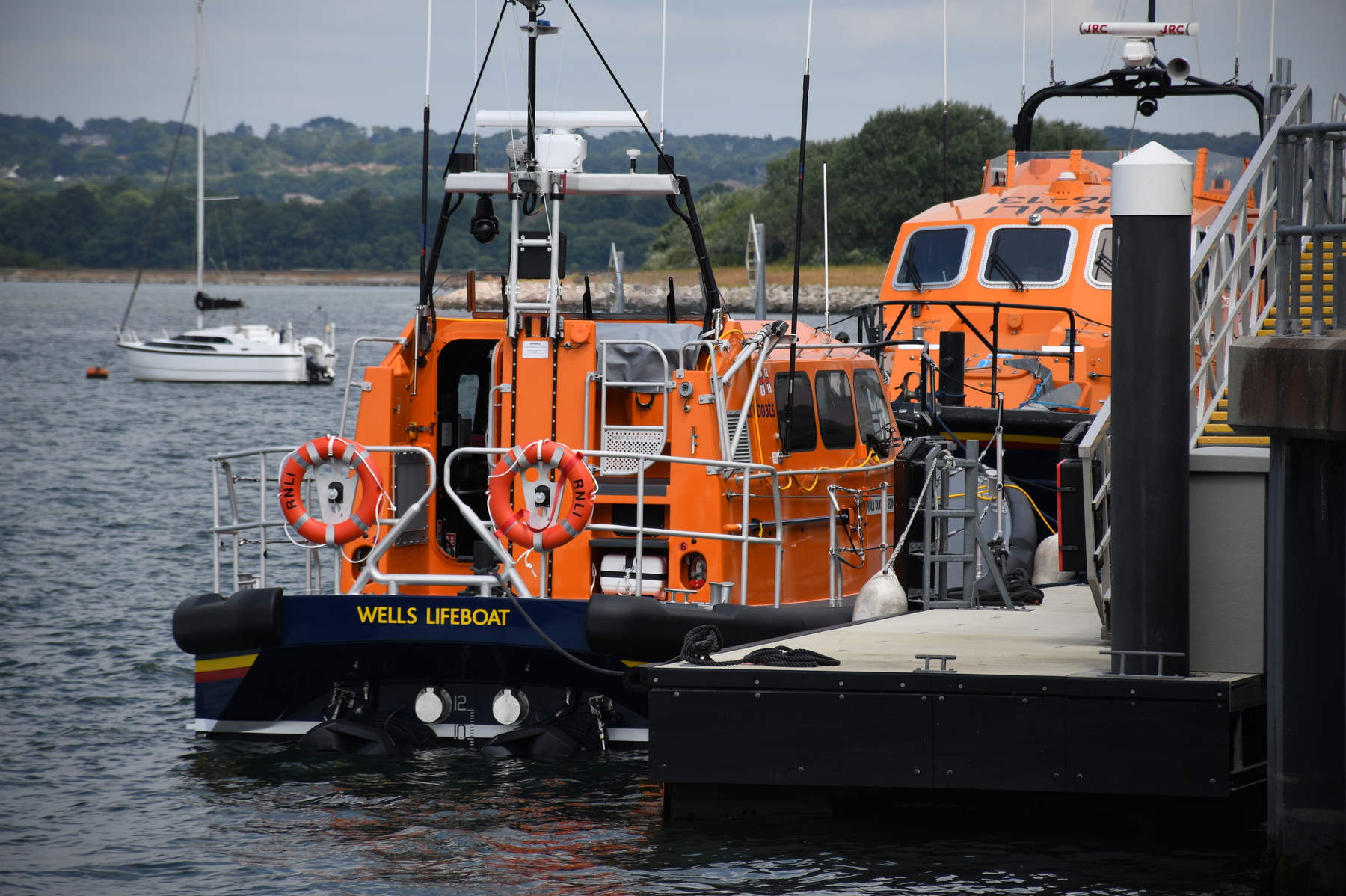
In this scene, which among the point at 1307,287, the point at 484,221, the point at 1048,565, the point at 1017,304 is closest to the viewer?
the point at 1307,287

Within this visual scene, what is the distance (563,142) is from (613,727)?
3.59m

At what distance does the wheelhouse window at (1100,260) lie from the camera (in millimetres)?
14312

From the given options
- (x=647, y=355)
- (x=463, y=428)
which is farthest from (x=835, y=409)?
(x=463, y=428)

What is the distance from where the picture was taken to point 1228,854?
672 cm

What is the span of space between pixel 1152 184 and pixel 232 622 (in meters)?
5.35

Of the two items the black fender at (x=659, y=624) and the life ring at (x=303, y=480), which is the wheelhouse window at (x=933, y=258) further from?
the life ring at (x=303, y=480)

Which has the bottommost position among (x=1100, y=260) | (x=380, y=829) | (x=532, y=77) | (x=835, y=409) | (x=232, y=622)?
(x=380, y=829)

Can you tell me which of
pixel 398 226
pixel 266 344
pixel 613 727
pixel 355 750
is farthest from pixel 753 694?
pixel 398 226

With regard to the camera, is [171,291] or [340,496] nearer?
[340,496]

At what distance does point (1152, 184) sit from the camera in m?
6.04

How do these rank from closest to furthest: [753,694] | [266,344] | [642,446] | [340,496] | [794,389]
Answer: [753,694] → [340,496] → [642,446] → [794,389] → [266,344]

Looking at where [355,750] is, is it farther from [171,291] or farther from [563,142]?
[171,291]

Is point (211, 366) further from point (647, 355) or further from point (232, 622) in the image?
point (232, 622)

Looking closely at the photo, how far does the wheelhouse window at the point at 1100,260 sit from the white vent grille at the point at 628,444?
685cm
